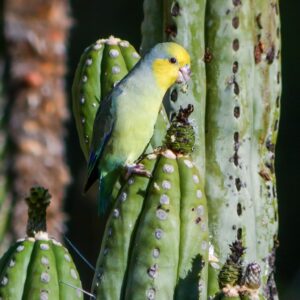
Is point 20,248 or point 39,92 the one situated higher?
point 39,92

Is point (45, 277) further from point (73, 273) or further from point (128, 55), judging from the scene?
point (128, 55)

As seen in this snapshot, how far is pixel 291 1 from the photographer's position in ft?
34.3

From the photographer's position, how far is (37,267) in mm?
3939

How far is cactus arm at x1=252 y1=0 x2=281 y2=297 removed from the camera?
4.71m

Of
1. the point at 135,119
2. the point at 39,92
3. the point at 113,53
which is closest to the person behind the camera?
the point at 135,119

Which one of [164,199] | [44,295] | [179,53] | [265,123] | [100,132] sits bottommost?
[44,295]

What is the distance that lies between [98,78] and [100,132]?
0.92ft

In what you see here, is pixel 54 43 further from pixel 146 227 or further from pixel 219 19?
pixel 146 227

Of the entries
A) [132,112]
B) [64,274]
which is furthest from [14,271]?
[132,112]

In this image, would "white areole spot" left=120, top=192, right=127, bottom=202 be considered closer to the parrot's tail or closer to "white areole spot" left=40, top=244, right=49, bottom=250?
"white areole spot" left=40, top=244, right=49, bottom=250

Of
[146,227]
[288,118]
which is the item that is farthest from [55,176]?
[146,227]

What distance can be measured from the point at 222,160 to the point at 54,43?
3801mm

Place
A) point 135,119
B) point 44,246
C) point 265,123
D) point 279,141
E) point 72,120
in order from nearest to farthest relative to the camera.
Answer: point 44,246
point 135,119
point 265,123
point 279,141
point 72,120

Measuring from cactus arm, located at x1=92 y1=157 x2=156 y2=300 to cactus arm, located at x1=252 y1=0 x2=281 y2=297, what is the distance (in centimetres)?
90
